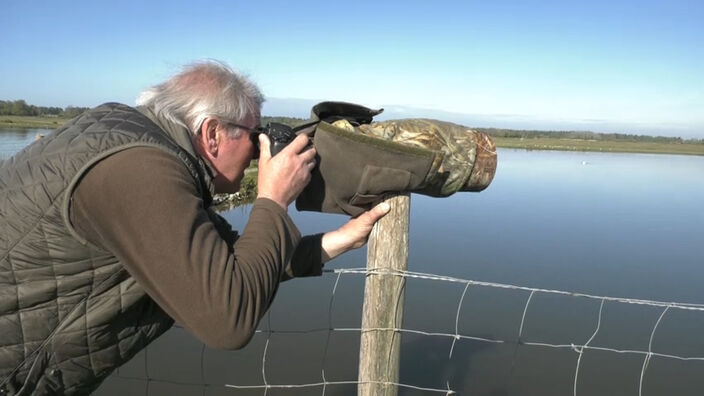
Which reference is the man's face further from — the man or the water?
the water

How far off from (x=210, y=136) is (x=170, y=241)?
1.41ft

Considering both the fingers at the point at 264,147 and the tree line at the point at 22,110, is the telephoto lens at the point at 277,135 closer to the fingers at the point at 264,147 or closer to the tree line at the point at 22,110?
the fingers at the point at 264,147

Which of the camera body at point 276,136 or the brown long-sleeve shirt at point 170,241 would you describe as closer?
the brown long-sleeve shirt at point 170,241

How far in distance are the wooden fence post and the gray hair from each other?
33.2 inches

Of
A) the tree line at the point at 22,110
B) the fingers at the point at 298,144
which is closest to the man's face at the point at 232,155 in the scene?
the fingers at the point at 298,144

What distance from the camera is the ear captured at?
55.5 inches

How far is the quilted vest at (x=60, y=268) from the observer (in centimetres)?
119

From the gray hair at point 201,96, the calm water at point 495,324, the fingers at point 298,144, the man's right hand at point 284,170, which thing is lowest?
the calm water at point 495,324

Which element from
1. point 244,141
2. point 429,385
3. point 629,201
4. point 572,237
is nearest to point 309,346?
point 429,385

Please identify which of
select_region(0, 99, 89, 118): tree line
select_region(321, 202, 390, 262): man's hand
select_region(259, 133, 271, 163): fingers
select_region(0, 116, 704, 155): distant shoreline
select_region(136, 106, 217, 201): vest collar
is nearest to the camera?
select_region(136, 106, 217, 201): vest collar

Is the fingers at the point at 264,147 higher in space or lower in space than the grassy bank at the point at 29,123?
higher

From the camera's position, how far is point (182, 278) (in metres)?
1.12

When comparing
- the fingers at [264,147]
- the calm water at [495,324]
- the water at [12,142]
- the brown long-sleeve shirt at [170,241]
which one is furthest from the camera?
the water at [12,142]

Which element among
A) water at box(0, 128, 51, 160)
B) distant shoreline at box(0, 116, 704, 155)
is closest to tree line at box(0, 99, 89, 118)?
distant shoreline at box(0, 116, 704, 155)
